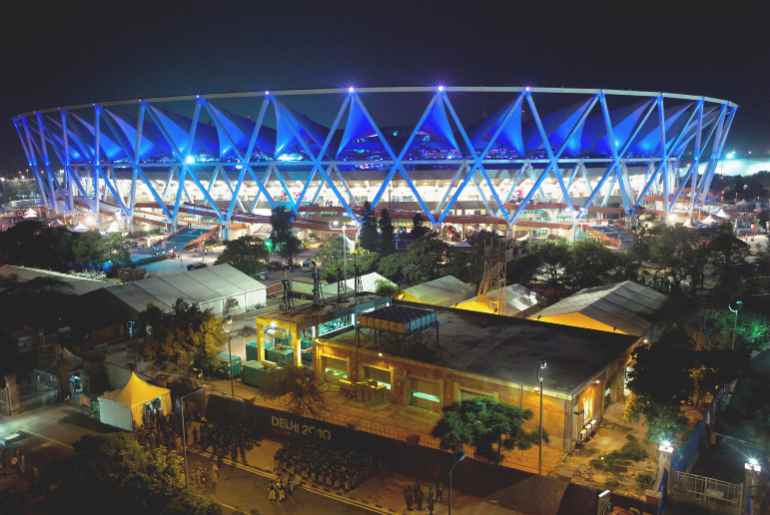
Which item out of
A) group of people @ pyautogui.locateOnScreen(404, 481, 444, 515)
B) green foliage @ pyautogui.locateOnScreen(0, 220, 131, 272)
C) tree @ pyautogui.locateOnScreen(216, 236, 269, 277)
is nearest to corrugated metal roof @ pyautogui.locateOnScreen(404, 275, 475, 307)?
tree @ pyautogui.locateOnScreen(216, 236, 269, 277)

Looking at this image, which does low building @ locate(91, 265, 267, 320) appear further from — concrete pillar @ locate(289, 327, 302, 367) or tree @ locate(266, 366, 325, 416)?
tree @ locate(266, 366, 325, 416)

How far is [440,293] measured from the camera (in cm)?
1992

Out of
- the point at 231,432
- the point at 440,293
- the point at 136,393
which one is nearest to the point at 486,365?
the point at 231,432

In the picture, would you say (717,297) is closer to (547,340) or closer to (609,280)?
(609,280)

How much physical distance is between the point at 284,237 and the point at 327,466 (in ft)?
76.9

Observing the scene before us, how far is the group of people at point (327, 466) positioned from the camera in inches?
366

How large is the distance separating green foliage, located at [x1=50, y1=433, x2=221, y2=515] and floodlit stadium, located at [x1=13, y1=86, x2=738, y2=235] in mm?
30712

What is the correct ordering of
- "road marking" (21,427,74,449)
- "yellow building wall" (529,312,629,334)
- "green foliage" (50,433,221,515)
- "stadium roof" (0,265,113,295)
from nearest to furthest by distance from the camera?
"green foliage" (50,433,221,515) < "road marking" (21,427,74,449) < "yellow building wall" (529,312,629,334) < "stadium roof" (0,265,113,295)

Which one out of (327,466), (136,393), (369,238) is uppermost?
(369,238)

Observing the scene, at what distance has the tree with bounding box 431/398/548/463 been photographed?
914 cm

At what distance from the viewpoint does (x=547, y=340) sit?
13.3m

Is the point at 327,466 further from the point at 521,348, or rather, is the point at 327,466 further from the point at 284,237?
the point at 284,237

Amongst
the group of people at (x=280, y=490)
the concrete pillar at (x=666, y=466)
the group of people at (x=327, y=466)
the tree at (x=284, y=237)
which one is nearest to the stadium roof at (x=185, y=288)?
the tree at (x=284, y=237)

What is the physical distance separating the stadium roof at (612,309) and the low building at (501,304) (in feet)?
4.88
